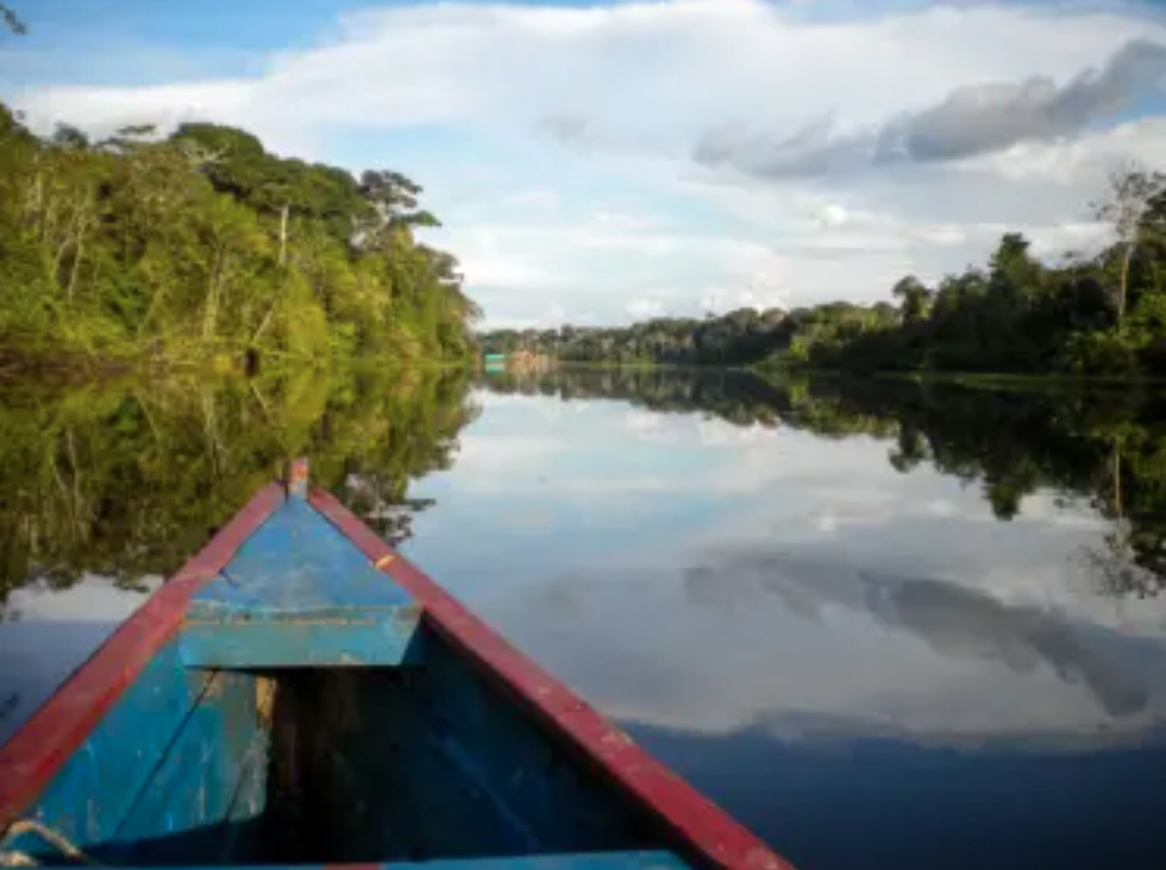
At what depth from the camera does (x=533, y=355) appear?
144000mm

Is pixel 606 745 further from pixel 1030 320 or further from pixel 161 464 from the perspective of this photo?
pixel 1030 320

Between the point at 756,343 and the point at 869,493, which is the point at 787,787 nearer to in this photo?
the point at 869,493

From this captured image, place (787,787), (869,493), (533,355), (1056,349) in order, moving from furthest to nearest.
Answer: (533,355) → (1056,349) → (869,493) → (787,787)

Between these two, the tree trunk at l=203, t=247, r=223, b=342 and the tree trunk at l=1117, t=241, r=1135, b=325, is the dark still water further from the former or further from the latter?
the tree trunk at l=1117, t=241, r=1135, b=325

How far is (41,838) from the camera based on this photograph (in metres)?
1.67

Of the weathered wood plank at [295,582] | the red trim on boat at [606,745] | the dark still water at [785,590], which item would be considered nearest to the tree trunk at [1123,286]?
the dark still water at [785,590]

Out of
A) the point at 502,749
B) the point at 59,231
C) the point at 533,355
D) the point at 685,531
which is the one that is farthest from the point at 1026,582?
the point at 533,355

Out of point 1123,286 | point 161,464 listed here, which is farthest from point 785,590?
point 1123,286

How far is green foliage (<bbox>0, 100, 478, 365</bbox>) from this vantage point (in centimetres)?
2289

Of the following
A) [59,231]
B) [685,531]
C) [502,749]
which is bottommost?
[685,531]

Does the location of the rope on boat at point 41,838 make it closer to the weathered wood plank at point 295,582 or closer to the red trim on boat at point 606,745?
the red trim on boat at point 606,745

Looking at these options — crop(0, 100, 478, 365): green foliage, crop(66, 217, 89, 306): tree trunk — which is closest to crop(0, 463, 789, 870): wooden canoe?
crop(0, 100, 478, 365): green foliage

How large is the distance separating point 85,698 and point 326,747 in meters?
1.40

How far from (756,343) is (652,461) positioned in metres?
98.5
